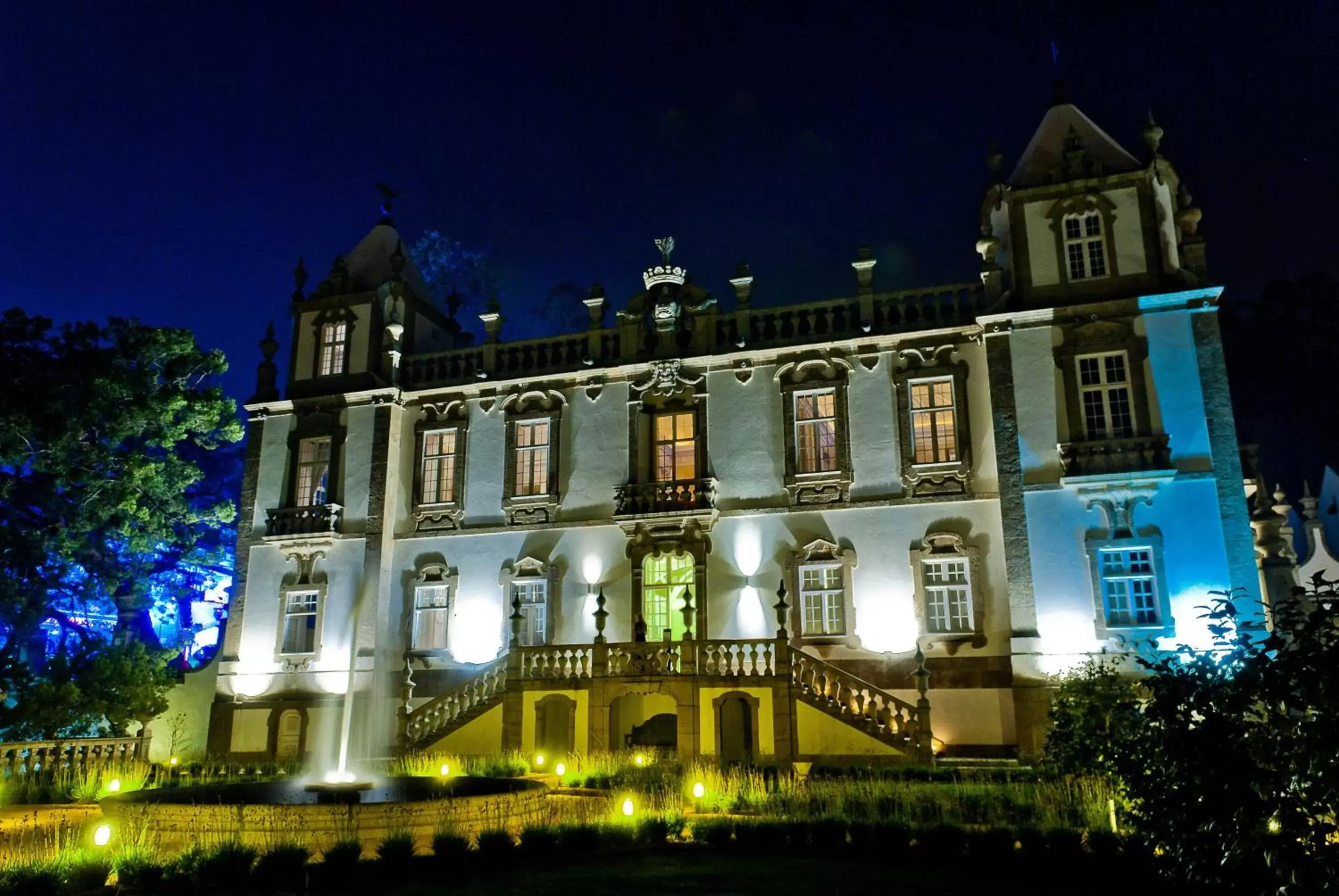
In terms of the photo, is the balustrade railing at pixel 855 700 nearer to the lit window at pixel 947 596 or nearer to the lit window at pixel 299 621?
the lit window at pixel 947 596

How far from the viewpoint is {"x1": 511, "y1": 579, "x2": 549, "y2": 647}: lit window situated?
84.6 feet

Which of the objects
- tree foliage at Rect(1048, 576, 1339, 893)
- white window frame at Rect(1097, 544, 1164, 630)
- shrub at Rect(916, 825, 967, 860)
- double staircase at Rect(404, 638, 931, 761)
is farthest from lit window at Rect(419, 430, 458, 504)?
tree foliage at Rect(1048, 576, 1339, 893)

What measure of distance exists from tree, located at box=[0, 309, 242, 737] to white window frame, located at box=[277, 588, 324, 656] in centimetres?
303

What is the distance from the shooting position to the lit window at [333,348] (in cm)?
2970

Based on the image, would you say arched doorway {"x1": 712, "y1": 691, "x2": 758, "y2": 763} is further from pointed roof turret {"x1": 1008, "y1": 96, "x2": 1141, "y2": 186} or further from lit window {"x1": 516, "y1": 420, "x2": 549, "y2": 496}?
pointed roof turret {"x1": 1008, "y1": 96, "x2": 1141, "y2": 186}

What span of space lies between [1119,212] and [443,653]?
20217mm

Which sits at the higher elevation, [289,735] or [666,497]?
[666,497]

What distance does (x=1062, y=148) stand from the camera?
24984 millimetres

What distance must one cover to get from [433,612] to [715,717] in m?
9.33

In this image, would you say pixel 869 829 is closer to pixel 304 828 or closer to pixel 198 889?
pixel 304 828

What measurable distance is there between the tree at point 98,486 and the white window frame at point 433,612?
664 cm

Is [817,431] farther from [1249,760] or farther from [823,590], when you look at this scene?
[1249,760]

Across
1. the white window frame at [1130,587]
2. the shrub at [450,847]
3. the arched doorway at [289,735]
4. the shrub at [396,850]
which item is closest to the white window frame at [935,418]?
the white window frame at [1130,587]

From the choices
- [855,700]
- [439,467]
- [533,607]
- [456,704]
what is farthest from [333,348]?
[855,700]
